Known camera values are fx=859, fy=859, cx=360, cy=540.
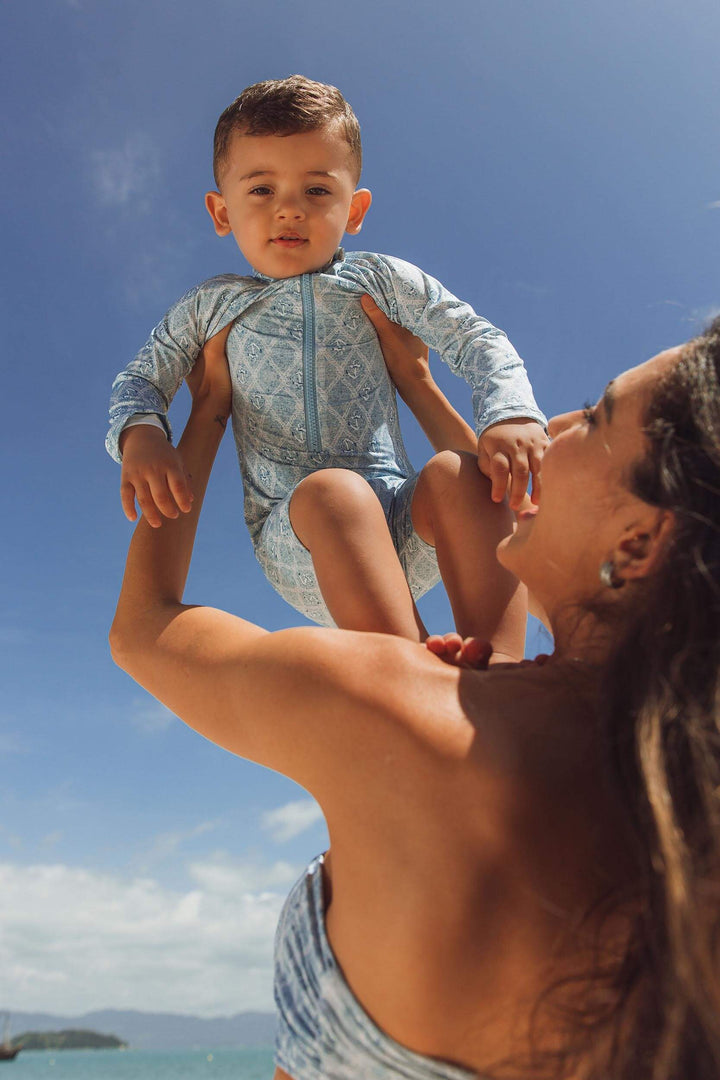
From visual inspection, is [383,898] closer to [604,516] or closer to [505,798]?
[505,798]

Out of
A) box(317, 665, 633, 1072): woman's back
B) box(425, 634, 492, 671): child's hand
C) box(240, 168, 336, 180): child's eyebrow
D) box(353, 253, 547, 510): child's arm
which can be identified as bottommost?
box(317, 665, 633, 1072): woman's back

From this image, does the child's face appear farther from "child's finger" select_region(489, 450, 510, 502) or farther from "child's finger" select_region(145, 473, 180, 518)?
"child's finger" select_region(489, 450, 510, 502)

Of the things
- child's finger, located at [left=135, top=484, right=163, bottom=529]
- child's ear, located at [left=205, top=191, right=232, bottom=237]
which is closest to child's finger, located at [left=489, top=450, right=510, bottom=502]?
child's finger, located at [left=135, top=484, right=163, bottom=529]

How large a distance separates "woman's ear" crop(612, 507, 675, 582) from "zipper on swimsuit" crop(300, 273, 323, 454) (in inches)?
57.9

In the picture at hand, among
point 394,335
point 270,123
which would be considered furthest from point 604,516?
point 270,123

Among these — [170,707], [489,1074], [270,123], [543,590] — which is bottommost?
[489,1074]

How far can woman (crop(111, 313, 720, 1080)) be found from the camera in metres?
1.16

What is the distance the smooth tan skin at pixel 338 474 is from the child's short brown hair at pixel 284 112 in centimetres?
3

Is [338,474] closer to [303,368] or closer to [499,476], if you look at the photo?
[499,476]

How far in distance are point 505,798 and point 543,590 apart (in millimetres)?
535

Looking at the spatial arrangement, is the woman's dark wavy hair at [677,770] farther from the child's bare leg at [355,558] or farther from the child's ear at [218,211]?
the child's ear at [218,211]

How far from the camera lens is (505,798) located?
1.27 metres

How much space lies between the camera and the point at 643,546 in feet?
4.93

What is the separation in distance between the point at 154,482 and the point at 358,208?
153 cm
